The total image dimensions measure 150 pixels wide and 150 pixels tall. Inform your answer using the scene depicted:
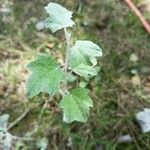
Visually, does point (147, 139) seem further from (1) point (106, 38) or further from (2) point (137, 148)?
(1) point (106, 38)

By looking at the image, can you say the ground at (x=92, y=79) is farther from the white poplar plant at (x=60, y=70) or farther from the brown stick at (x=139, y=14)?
the white poplar plant at (x=60, y=70)

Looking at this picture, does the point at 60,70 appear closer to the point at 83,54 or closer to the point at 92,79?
the point at 83,54

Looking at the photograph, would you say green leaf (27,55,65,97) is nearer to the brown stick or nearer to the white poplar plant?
the white poplar plant

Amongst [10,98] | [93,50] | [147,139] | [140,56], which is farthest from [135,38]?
[93,50]

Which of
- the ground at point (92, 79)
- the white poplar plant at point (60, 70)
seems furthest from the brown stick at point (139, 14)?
the white poplar plant at point (60, 70)

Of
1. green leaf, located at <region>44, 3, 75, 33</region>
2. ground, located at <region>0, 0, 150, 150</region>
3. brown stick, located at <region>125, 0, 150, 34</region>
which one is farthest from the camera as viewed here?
brown stick, located at <region>125, 0, 150, 34</region>

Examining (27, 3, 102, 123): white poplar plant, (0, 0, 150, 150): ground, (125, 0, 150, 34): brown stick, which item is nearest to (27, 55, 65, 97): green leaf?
(27, 3, 102, 123): white poplar plant

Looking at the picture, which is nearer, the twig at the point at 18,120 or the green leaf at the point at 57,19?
the green leaf at the point at 57,19
